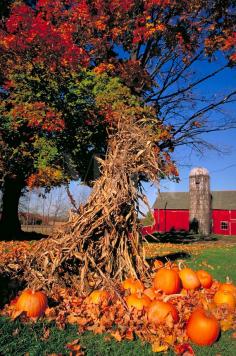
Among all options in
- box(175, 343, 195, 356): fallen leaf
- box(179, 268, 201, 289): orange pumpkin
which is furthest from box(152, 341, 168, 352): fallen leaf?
box(179, 268, 201, 289): orange pumpkin

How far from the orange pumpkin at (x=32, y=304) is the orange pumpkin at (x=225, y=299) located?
6.74 ft

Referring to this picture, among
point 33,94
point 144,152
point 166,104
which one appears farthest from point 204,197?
point 144,152

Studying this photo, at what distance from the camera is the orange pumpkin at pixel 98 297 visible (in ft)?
14.0

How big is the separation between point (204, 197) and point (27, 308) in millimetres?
22426

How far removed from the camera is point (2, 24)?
14.4m

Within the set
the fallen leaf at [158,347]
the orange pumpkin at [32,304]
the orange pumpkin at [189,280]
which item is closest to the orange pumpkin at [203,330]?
the fallen leaf at [158,347]

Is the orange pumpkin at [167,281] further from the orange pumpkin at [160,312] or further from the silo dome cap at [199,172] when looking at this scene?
the silo dome cap at [199,172]

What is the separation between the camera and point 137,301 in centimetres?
421

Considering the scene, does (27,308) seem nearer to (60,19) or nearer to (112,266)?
(112,266)

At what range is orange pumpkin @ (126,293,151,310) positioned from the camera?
415 cm

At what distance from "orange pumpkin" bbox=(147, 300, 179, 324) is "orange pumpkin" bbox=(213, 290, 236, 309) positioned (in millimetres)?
795

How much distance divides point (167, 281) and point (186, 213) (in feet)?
122

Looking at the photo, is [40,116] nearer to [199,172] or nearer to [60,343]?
[60,343]

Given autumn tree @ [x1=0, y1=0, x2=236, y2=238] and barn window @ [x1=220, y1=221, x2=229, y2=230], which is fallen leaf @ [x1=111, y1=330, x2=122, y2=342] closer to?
autumn tree @ [x1=0, y1=0, x2=236, y2=238]
